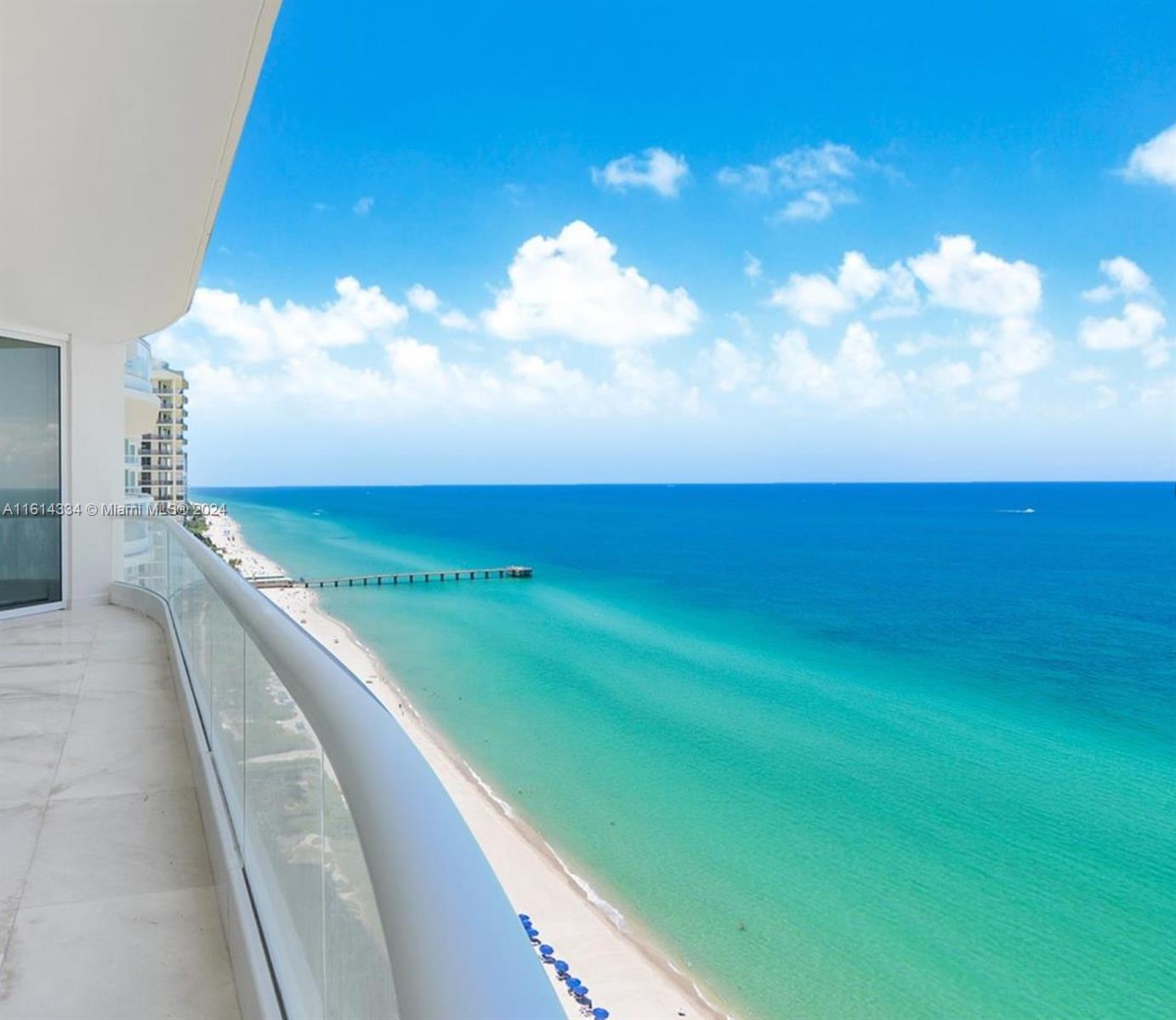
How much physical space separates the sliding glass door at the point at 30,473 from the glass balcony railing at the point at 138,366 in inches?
51.5

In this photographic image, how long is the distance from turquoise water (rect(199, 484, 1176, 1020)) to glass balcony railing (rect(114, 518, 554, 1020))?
1207 centimetres

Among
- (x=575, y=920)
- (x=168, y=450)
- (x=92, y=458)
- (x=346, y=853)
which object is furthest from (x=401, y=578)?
(x=346, y=853)

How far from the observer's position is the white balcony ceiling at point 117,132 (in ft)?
7.71

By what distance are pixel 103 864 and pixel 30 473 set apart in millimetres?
5449

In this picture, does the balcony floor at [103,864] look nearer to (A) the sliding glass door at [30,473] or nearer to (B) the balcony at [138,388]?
(A) the sliding glass door at [30,473]

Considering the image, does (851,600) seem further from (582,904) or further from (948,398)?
(948,398)

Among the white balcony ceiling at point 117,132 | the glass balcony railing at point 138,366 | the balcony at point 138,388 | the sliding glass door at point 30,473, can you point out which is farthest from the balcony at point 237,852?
the balcony at point 138,388

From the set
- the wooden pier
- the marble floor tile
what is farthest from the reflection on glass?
the wooden pier

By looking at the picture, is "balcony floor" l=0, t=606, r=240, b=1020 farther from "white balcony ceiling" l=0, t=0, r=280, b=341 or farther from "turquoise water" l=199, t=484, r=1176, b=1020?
"turquoise water" l=199, t=484, r=1176, b=1020

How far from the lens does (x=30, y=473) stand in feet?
20.8

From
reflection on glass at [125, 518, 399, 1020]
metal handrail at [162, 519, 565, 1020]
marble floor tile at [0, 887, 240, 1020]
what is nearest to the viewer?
metal handrail at [162, 519, 565, 1020]

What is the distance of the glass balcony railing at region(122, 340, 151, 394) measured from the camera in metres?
7.96

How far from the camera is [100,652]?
4883 millimetres

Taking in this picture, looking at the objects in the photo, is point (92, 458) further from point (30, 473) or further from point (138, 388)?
point (138, 388)
